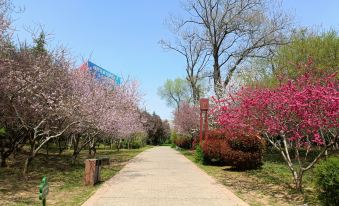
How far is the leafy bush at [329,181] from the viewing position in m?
7.51

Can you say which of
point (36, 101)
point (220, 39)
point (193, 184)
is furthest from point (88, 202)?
point (220, 39)

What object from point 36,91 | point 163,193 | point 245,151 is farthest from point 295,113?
point 36,91

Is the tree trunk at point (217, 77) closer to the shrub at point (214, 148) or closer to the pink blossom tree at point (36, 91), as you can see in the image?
the shrub at point (214, 148)

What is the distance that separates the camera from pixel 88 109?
16203 millimetres

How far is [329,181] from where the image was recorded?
7.62 m

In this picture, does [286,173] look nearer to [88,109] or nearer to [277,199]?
[277,199]

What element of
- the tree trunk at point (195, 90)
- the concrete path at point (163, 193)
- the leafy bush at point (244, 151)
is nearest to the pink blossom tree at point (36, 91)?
the concrete path at point (163, 193)

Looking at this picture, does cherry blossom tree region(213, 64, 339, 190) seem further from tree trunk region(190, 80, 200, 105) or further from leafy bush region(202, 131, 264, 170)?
tree trunk region(190, 80, 200, 105)

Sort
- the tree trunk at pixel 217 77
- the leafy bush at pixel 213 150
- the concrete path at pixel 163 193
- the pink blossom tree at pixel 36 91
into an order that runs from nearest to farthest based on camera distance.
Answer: the concrete path at pixel 163 193 < the pink blossom tree at pixel 36 91 < the leafy bush at pixel 213 150 < the tree trunk at pixel 217 77

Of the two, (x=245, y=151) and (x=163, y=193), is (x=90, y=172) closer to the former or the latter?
(x=163, y=193)

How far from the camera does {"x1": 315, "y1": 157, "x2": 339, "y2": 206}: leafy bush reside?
751cm

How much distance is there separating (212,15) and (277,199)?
74.1ft

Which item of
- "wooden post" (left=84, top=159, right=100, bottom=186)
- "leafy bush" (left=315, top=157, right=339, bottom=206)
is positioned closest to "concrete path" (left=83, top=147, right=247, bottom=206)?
"wooden post" (left=84, top=159, right=100, bottom=186)

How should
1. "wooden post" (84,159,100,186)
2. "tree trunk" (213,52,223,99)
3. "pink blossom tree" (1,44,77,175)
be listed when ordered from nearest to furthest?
"wooden post" (84,159,100,186) → "pink blossom tree" (1,44,77,175) → "tree trunk" (213,52,223,99)
